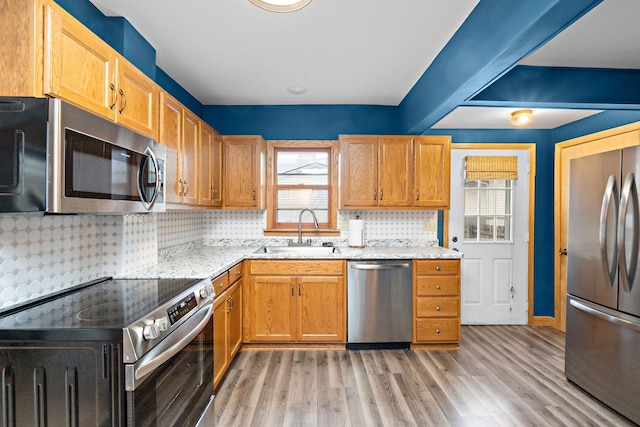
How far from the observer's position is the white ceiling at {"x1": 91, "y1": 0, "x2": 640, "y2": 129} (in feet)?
6.15

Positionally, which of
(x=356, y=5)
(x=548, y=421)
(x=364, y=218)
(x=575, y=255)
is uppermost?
(x=356, y=5)

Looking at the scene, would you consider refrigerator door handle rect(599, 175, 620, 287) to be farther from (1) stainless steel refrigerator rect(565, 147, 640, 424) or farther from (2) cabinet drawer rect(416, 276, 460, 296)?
(2) cabinet drawer rect(416, 276, 460, 296)

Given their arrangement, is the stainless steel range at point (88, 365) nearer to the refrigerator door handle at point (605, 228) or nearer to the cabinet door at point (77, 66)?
the cabinet door at point (77, 66)

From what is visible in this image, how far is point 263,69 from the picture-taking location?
271cm

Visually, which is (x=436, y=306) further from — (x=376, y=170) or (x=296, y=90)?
(x=296, y=90)

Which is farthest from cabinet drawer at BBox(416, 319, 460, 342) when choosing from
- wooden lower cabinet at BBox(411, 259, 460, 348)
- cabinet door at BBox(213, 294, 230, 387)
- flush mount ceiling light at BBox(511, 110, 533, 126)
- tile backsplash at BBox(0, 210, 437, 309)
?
tile backsplash at BBox(0, 210, 437, 309)

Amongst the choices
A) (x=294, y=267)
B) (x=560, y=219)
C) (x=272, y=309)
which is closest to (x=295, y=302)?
(x=272, y=309)

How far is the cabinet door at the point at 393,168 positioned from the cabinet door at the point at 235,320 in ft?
5.44

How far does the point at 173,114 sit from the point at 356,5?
54.8 inches

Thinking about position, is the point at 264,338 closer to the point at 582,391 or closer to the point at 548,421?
the point at 548,421

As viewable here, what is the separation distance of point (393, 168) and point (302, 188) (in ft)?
3.39

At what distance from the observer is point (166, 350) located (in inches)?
53.9

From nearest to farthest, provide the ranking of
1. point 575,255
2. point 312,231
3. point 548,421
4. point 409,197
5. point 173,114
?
point 548,421 → point 173,114 → point 575,255 → point 409,197 → point 312,231

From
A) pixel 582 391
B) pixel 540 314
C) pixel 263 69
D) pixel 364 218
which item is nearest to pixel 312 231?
pixel 364 218
